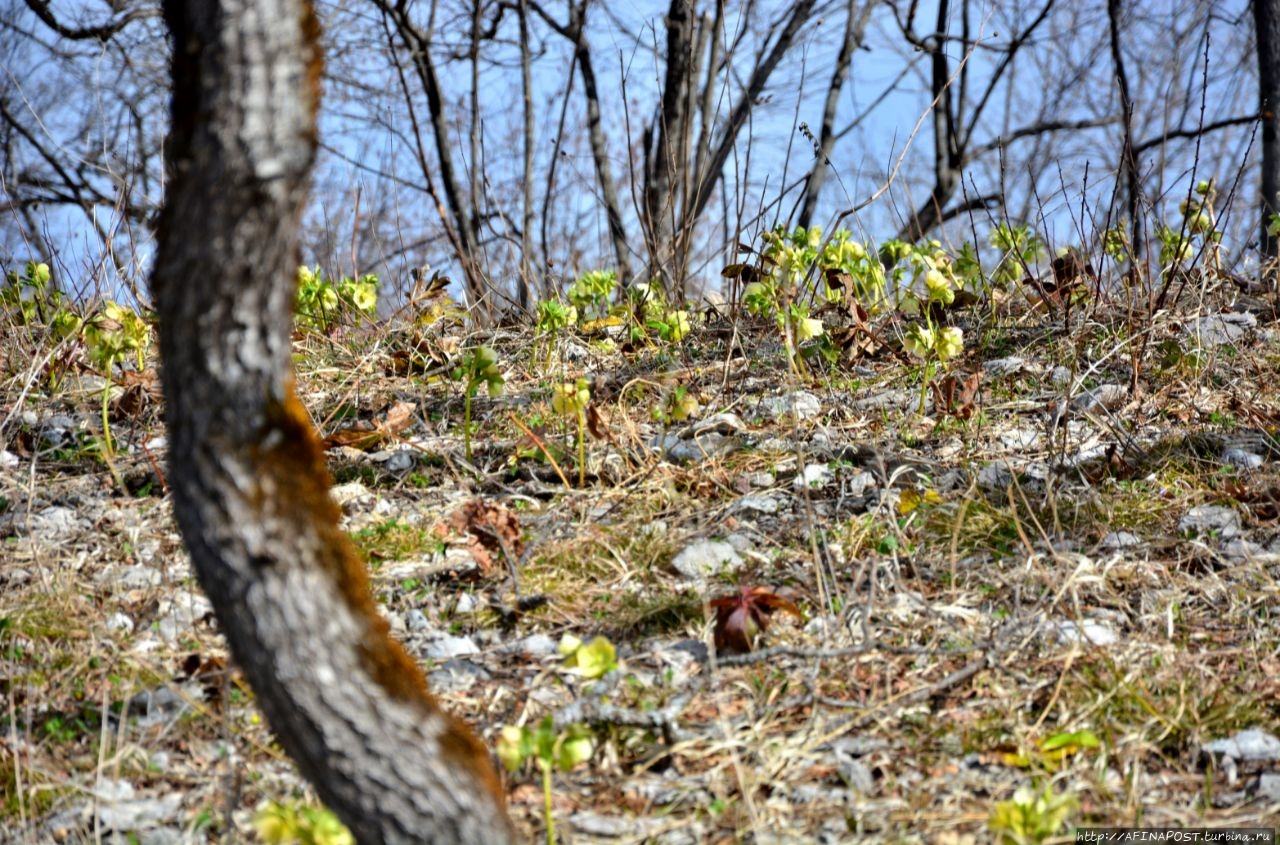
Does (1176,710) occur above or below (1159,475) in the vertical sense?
below

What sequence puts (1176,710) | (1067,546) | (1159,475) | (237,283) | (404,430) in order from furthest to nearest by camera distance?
(404,430) → (1159,475) → (1067,546) → (1176,710) → (237,283)

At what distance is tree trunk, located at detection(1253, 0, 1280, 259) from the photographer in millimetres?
5645

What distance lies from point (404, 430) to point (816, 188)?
6.69 meters

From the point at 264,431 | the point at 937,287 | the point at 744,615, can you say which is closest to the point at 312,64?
the point at 264,431

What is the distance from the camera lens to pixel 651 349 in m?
4.08

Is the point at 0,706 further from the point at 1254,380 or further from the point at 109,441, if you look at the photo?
the point at 1254,380

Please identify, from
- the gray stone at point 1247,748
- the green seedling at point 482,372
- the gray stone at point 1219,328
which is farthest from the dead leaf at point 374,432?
the gray stone at point 1219,328

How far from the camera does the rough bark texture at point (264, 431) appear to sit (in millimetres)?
1146

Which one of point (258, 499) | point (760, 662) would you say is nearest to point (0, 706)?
point (258, 499)

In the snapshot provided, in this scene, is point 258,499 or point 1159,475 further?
point 1159,475

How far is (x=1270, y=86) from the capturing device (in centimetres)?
572

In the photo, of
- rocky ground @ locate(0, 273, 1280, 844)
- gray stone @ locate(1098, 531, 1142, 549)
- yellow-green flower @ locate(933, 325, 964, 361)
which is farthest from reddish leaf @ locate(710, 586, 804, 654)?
yellow-green flower @ locate(933, 325, 964, 361)

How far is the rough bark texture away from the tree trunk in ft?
19.1

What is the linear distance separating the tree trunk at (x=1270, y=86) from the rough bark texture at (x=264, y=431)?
5810 mm
